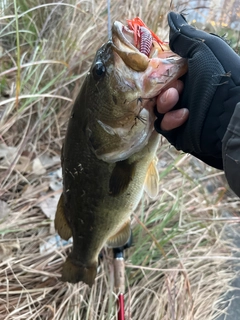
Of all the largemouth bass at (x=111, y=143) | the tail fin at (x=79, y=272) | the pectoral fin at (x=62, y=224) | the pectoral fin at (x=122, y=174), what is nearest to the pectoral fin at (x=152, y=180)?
the largemouth bass at (x=111, y=143)

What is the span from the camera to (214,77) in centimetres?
141

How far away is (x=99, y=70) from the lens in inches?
63.5

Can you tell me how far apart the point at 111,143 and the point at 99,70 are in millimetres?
290

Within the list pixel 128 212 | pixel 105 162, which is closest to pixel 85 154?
pixel 105 162

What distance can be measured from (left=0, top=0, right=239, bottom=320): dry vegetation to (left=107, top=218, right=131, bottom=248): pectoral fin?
411 millimetres

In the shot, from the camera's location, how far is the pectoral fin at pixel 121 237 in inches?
85.7

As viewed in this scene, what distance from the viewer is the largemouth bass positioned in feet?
4.83

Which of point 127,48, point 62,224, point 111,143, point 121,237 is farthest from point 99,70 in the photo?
point 121,237

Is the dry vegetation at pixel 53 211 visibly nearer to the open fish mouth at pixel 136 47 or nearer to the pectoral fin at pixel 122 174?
→ the pectoral fin at pixel 122 174

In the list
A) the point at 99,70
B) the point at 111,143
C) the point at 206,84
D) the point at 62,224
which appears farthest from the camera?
the point at 62,224

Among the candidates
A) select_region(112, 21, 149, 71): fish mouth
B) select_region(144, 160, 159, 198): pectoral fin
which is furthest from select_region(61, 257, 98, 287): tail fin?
select_region(112, 21, 149, 71): fish mouth

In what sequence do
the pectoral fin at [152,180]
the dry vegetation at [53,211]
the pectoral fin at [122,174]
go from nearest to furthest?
the pectoral fin at [122,174]
the pectoral fin at [152,180]
the dry vegetation at [53,211]

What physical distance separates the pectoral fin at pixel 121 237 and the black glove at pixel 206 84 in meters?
0.79

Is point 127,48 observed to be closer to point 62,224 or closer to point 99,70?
point 99,70
